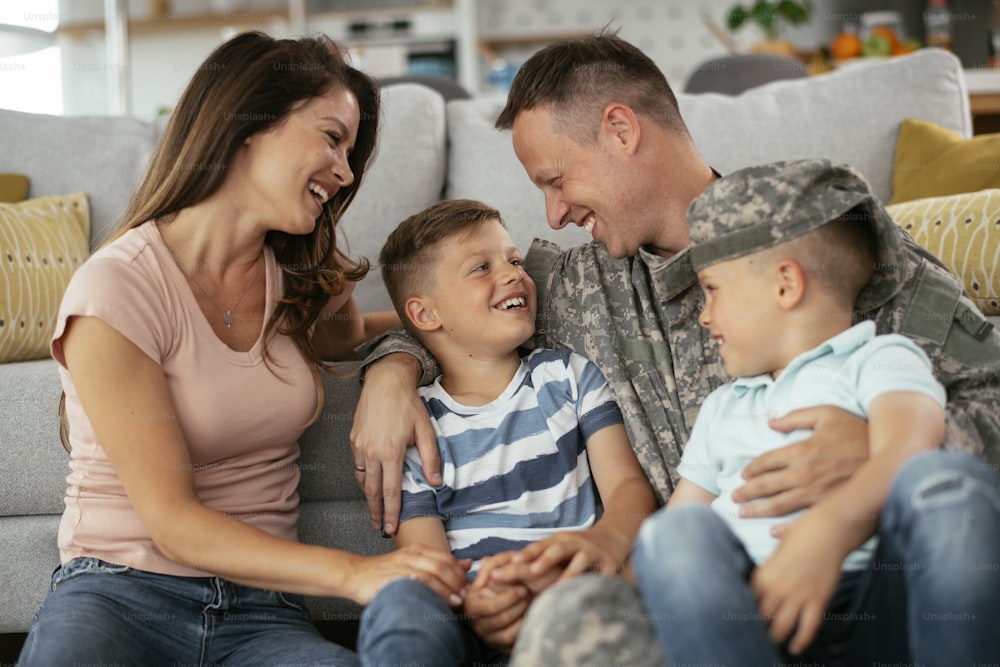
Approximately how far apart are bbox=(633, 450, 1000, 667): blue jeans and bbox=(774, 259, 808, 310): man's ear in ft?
0.96

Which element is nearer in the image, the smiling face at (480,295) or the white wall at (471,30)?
the smiling face at (480,295)

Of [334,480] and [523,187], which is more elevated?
[523,187]

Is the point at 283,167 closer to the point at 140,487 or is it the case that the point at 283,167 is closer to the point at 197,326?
the point at 197,326

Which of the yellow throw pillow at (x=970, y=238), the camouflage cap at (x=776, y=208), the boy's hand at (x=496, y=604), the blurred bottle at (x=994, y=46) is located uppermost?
the blurred bottle at (x=994, y=46)

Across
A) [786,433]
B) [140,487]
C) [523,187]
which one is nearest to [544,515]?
[786,433]

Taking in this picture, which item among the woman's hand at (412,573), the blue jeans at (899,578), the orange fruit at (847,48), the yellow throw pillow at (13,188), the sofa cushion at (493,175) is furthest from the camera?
the orange fruit at (847,48)

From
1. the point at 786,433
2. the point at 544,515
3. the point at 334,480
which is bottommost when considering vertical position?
the point at 334,480

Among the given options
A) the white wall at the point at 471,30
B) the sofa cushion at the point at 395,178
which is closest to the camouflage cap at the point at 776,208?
the sofa cushion at the point at 395,178

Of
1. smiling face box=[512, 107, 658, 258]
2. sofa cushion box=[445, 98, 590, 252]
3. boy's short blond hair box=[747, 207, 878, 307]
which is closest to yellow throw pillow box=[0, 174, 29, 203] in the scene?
sofa cushion box=[445, 98, 590, 252]

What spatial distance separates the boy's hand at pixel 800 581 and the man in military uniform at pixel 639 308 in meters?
0.11

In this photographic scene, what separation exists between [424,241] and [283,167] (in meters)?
0.26

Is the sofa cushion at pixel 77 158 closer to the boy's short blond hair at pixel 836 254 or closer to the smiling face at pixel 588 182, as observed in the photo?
the smiling face at pixel 588 182

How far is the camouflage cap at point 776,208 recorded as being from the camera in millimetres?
1139

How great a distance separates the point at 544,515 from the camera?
4.42 ft
